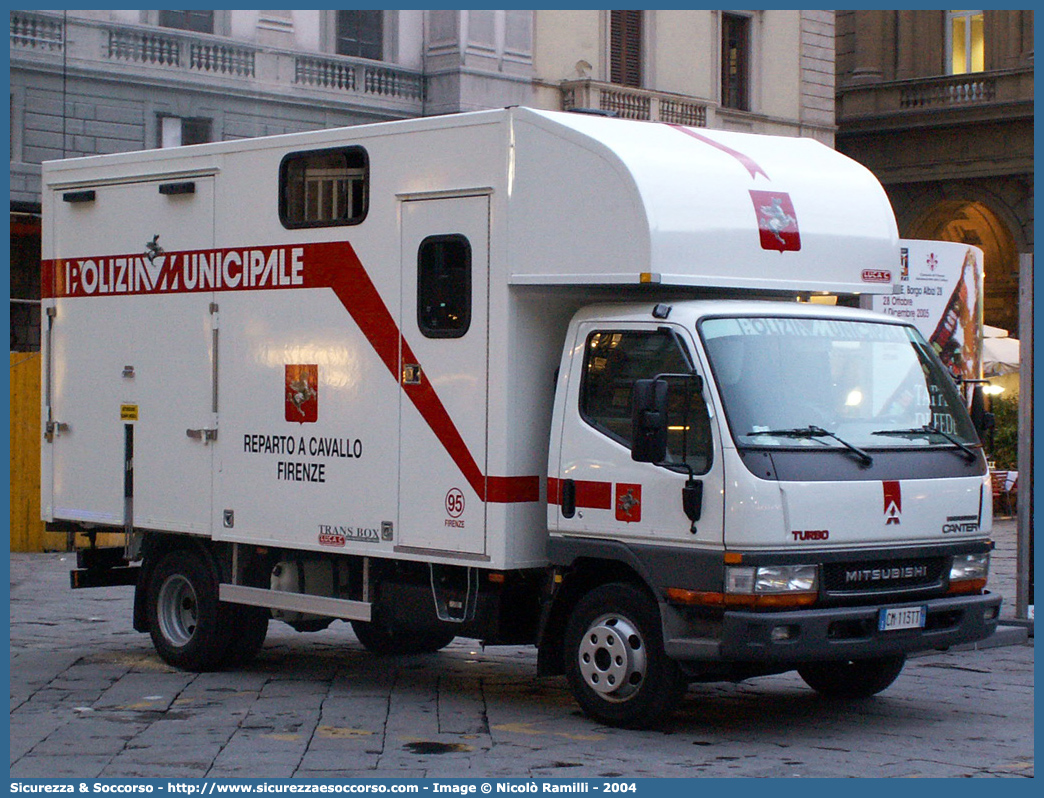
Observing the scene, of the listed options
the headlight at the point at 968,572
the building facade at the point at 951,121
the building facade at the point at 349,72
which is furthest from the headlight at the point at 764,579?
the building facade at the point at 951,121

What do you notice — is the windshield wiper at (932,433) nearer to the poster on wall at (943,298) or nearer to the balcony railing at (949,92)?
the poster on wall at (943,298)

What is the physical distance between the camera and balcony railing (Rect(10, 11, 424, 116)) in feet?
77.3

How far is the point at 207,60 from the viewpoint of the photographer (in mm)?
25281

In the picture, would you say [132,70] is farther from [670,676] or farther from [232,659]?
[670,676]

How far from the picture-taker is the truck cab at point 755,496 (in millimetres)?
8398

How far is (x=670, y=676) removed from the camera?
8719 millimetres

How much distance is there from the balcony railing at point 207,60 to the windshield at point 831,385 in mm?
16996

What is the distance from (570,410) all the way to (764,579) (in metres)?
1.46

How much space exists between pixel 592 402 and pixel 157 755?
2868mm

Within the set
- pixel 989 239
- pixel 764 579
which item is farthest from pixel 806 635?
pixel 989 239

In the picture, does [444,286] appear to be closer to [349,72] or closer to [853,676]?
[853,676]

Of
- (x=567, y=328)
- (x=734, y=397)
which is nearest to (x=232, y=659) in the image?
(x=567, y=328)

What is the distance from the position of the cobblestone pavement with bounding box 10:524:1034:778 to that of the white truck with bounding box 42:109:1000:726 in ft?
1.30

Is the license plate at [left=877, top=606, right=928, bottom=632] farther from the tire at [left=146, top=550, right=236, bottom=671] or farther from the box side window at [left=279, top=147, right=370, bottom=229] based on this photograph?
the tire at [left=146, top=550, right=236, bottom=671]
